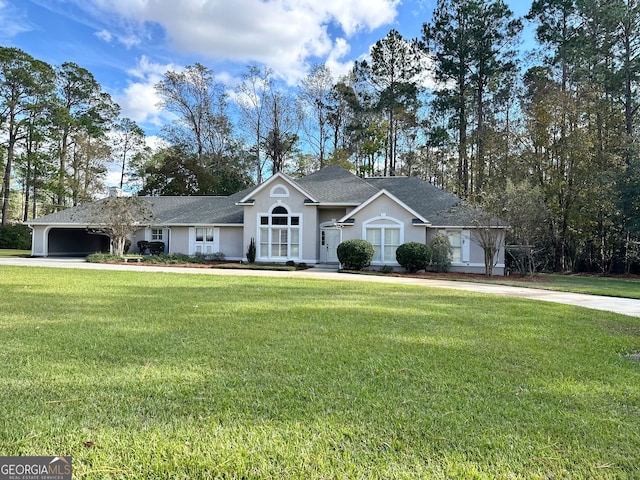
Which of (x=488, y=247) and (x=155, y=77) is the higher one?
(x=155, y=77)

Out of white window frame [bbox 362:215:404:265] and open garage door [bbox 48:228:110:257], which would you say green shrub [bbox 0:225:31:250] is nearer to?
open garage door [bbox 48:228:110:257]

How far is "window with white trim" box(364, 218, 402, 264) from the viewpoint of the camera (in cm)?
2139

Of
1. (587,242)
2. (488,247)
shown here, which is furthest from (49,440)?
(587,242)

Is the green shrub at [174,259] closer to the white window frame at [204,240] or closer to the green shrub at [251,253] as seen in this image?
the white window frame at [204,240]

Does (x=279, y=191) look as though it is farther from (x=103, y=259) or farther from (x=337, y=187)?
(x=103, y=259)

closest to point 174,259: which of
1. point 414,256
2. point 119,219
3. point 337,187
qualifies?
point 119,219

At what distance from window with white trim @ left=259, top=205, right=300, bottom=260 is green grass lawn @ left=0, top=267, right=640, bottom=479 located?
15.9 metres

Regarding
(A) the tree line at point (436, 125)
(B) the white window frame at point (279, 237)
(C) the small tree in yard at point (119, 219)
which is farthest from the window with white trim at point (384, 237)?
(C) the small tree in yard at point (119, 219)

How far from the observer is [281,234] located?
2366 centimetres

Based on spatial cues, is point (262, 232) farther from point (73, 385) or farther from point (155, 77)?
point (155, 77)

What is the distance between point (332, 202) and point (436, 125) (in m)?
19.2

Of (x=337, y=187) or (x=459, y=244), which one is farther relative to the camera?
(x=337, y=187)

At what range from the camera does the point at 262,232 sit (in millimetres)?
23906

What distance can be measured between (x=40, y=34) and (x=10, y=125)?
26097mm
